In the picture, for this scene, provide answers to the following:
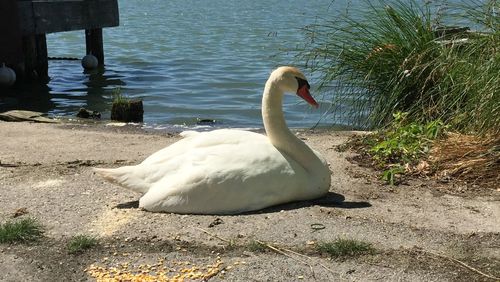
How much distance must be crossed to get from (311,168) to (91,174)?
231 cm

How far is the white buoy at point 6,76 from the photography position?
53.5 feet

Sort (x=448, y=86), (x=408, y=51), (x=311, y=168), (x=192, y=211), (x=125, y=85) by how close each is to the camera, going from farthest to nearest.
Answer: (x=125, y=85), (x=408, y=51), (x=448, y=86), (x=311, y=168), (x=192, y=211)

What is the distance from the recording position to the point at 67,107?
16.2 m

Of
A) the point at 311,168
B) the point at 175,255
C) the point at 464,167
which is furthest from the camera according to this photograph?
the point at 464,167

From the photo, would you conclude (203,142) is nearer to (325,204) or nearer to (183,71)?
(325,204)

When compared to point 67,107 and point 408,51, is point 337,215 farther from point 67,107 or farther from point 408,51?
point 67,107

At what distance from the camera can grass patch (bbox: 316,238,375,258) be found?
4.96 meters

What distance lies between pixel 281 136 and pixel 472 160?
203 centimetres

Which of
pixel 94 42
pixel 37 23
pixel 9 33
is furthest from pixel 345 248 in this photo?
pixel 94 42

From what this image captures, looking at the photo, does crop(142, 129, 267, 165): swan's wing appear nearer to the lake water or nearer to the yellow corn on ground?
the yellow corn on ground

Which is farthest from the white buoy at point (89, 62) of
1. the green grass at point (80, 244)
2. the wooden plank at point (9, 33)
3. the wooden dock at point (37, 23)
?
the green grass at point (80, 244)

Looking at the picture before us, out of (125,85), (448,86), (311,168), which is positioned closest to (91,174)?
(311,168)

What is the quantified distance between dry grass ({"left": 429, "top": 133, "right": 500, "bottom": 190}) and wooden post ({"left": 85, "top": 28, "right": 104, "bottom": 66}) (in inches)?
642

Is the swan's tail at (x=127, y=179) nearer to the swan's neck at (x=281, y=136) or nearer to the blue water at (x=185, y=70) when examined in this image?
the swan's neck at (x=281, y=136)
